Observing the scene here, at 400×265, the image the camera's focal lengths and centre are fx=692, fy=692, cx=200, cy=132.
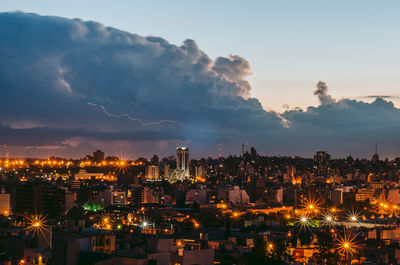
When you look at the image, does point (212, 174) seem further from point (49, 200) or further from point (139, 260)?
point (139, 260)

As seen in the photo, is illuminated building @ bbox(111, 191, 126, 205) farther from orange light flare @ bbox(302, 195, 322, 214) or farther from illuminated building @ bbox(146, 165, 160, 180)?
illuminated building @ bbox(146, 165, 160, 180)

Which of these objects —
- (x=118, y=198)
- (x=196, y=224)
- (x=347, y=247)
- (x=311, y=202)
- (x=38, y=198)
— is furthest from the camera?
(x=311, y=202)

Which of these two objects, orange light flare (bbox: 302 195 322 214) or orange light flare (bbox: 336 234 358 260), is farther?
orange light flare (bbox: 302 195 322 214)

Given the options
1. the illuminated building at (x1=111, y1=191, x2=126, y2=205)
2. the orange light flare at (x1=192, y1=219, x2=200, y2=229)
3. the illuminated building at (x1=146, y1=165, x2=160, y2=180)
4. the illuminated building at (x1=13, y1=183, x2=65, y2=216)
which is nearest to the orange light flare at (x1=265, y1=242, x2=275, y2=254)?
the orange light flare at (x1=192, y1=219, x2=200, y2=229)

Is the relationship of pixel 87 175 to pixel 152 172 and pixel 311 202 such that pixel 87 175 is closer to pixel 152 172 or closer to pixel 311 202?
pixel 152 172

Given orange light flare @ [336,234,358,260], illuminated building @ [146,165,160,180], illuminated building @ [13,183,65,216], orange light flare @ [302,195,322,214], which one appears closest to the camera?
orange light flare @ [336,234,358,260]

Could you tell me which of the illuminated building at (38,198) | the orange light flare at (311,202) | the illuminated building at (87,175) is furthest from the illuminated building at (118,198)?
the illuminated building at (87,175)

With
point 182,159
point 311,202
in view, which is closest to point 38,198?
point 311,202

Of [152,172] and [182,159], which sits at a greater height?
[182,159]

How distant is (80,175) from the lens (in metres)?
108

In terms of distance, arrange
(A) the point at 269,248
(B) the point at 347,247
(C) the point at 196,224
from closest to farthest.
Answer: (A) the point at 269,248 < (B) the point at 347,247 < (C) the point at 196,224

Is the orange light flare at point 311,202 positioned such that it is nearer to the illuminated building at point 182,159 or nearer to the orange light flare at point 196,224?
the orange light flare at point 196,224

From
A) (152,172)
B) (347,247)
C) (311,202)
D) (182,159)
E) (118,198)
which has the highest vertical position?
(182,159)

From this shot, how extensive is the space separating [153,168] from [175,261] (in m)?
101
